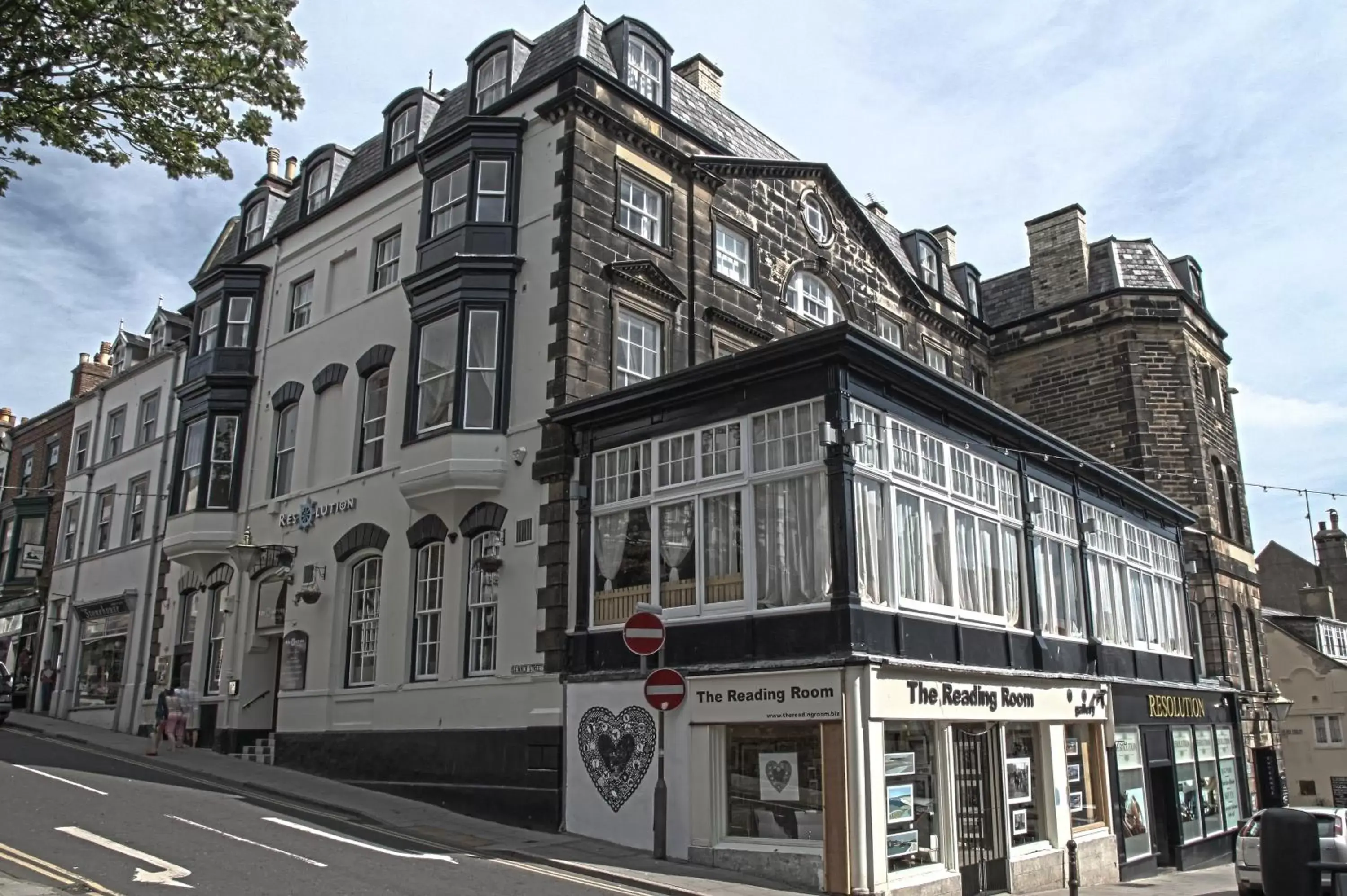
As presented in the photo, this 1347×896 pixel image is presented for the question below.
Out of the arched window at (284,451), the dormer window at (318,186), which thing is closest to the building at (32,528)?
the arched window at (284,451)

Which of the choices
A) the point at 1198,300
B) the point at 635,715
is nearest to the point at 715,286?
the point at 635,715

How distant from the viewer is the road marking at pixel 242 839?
11.6 metres

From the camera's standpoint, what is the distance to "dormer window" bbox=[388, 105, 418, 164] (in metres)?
22.4

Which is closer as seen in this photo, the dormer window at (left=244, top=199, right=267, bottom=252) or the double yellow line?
the double yellow line

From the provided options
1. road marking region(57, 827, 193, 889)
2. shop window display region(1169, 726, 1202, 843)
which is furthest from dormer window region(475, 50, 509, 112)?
shop window display region(1169, 726, 1202, 843)

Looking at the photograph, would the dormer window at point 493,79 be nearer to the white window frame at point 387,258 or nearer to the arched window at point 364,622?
the white window frame at point 387,258

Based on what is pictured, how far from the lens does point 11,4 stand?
Answer: 880cm

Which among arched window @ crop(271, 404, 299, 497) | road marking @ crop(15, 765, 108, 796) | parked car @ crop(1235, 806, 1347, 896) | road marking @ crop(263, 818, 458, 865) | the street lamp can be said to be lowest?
parked car @ crop(1235, 806, 1347, 896)

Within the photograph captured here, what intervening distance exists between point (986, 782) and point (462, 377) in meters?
10.6

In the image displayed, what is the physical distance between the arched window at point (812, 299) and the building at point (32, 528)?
77.0 feet

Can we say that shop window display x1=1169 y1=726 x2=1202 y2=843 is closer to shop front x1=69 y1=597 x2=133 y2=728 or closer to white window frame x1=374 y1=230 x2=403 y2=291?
white window frame x1=374 y1=230 x2=403 y2=291

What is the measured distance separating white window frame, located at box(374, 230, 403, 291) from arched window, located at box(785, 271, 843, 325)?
8.31 metres

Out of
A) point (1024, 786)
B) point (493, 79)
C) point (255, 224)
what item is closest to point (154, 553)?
point (255, 224)

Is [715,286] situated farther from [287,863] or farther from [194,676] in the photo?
[194,676]
